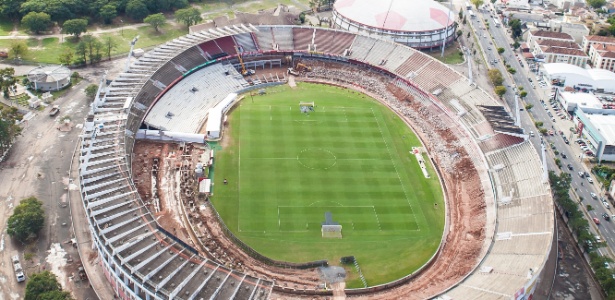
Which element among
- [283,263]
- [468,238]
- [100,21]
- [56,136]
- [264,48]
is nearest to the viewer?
[283,263]

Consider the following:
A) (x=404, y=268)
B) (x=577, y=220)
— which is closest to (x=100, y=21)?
(x=404, y=268)

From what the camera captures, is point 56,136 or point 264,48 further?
point 264,48

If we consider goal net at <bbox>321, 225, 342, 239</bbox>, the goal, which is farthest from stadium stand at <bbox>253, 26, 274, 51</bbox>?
goal net at <bbox>321, 225, 342, 239</bbox>

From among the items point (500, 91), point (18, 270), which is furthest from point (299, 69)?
point (18, 270)

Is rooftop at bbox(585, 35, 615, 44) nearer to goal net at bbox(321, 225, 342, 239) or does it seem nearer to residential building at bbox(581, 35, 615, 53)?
residential building at bbox(581, 35, 615, 53)

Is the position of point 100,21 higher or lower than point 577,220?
higher

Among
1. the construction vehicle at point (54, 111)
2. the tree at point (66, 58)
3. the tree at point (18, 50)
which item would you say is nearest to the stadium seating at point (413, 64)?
the construction vehicle at point (54, 111)

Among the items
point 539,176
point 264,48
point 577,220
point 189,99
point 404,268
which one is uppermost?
point 264,48

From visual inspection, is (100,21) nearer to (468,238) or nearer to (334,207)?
(334,207)

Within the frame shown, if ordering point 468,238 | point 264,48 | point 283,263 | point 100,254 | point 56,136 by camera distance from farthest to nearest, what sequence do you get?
1. point 264,48
2. point 56,136
3. point 468,238
4. point 283,263
5. point 100,254
